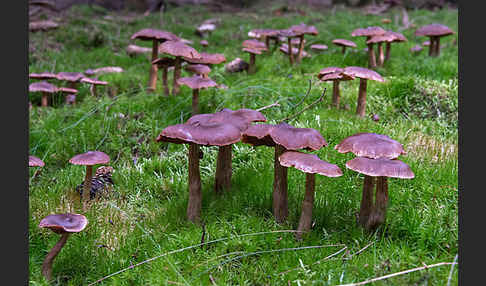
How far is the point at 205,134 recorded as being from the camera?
3.38 meters

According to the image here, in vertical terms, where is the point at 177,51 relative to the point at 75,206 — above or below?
above

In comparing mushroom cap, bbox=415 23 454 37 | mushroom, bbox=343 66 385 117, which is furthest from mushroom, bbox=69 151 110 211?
mushroom cap, bbox=415 23 454 37

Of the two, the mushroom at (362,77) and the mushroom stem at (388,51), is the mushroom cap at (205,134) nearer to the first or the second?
the mushroom at (362,77)

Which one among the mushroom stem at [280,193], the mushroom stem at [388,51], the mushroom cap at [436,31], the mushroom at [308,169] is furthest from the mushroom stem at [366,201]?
the mushroom cap at [436,31]

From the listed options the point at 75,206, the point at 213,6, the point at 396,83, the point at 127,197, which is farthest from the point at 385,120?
the point at 213,6

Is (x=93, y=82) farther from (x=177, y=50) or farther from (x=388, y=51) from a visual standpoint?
(x=388, y=51)

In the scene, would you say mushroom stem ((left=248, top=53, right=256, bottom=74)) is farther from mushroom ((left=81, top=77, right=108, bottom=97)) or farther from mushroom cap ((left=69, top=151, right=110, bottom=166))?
mushroom cap ((left=69, top=151, right=110, bottom=166))

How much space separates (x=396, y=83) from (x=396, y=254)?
15.9 feet

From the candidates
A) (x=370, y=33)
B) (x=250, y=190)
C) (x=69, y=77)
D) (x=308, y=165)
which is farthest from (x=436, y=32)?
(x=69, y=77)

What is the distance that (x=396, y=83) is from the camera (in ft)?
24.3

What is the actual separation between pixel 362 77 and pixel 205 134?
304 cm

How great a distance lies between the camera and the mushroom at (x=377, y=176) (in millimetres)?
3141

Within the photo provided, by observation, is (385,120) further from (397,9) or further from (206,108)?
(397,9)

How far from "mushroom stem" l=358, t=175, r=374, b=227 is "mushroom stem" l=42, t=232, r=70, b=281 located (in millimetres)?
2792
